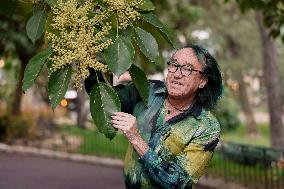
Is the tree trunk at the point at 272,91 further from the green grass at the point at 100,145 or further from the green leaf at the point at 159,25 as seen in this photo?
the green leaf at the point at 159,25

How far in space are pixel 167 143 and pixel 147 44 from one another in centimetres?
68

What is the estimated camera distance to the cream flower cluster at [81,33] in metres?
2.02

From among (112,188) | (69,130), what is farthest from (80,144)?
(112,188)

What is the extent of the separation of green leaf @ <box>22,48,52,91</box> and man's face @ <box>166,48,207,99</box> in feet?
2.57

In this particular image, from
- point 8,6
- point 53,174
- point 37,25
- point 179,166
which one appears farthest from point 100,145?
point 37,25

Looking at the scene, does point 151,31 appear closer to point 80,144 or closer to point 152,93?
point 152,93

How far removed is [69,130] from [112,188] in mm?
8121

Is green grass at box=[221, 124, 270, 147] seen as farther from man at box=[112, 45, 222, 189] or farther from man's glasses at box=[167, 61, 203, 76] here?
man's glasses at box=[167, 61, 203, 76]

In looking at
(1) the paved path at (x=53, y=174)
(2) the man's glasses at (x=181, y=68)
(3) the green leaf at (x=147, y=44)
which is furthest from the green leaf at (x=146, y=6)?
(1) the paved path at (x=53, y=174)

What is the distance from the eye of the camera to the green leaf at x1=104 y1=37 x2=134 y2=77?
2.05 meters

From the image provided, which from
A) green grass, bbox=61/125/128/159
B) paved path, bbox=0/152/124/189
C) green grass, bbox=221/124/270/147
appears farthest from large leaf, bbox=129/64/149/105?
green grass, bbox=221/124/270/147

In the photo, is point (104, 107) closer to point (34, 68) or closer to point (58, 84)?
point (58, 84)

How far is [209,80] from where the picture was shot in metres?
2.85

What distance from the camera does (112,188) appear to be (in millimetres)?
11078
